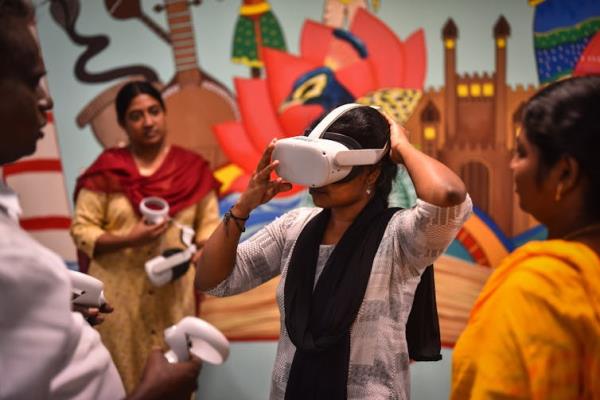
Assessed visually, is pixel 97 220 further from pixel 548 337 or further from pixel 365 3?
pixel 548 337

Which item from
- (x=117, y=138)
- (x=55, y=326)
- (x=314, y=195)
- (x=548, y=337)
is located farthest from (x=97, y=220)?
(x=548, y=337)

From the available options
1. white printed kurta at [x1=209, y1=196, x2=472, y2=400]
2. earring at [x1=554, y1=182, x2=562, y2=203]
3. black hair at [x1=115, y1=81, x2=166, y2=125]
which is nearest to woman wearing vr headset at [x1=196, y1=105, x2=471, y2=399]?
white printed kurta at [x1=209, y1=196, x2=472, y2=400]

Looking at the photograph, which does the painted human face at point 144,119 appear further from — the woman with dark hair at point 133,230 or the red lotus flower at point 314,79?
the red lotus flower at point 314,79

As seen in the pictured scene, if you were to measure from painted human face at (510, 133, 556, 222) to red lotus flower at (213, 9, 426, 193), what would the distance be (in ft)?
6.76

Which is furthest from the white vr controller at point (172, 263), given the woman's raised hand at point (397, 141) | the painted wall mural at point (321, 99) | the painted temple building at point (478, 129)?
the woman's raised hand at point (397, 141)

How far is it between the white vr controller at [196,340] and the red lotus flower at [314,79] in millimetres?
1811

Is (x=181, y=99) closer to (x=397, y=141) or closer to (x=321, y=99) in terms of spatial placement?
(x=321, y=99)

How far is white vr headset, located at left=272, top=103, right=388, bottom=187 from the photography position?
4.58 feet

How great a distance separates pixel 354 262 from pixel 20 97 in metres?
0.83

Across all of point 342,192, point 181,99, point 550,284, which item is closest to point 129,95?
point 181,99

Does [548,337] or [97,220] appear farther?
[97,220]

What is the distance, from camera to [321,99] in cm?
314

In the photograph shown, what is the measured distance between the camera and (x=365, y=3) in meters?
3.09

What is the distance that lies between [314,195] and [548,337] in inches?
27.1
